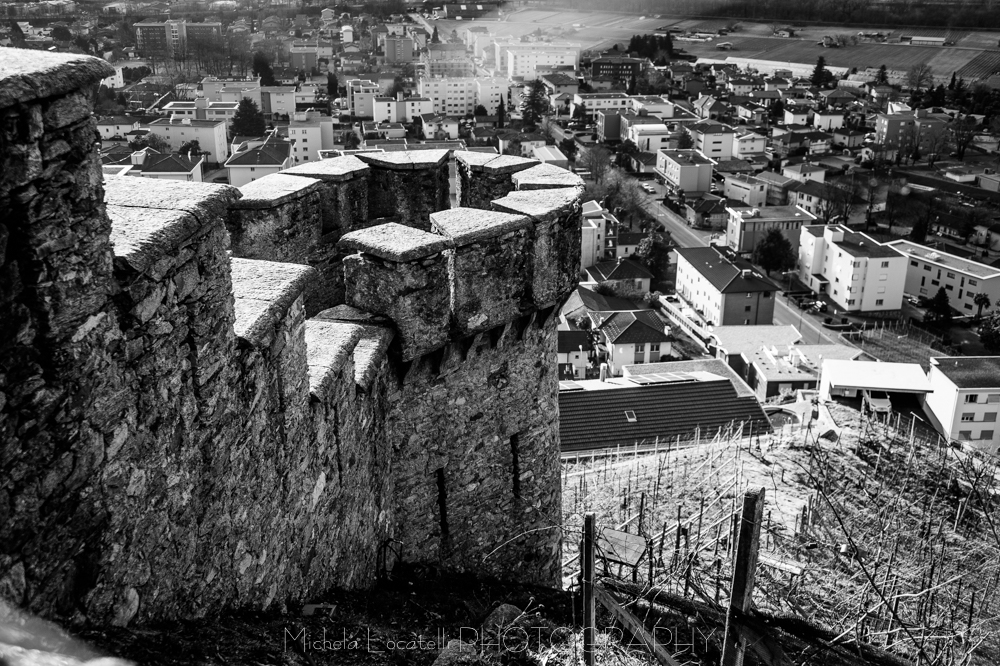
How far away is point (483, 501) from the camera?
5652 mm

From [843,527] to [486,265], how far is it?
4438 millimetres

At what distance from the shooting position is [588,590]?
4.40 m

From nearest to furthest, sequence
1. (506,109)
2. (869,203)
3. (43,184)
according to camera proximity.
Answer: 1. (43,184)
2. (869,203)
3. (506,109)

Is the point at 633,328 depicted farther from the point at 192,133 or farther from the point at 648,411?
the point at 192,133

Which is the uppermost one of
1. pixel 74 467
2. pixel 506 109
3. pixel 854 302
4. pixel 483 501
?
pixel 74 467

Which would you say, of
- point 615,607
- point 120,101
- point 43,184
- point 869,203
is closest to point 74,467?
point 43,184

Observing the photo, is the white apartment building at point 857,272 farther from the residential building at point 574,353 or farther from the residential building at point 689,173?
the residential building at point 574,353

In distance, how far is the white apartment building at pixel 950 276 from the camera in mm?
41719

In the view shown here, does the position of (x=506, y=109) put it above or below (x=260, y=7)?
below

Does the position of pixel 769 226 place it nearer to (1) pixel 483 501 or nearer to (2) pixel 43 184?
(1) pixel 483 501

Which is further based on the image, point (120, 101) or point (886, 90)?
point (886, 90)

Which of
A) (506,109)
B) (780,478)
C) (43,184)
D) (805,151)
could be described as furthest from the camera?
(506,109)

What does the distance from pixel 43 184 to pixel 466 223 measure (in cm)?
287

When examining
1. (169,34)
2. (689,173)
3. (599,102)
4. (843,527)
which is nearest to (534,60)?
(599,102)
